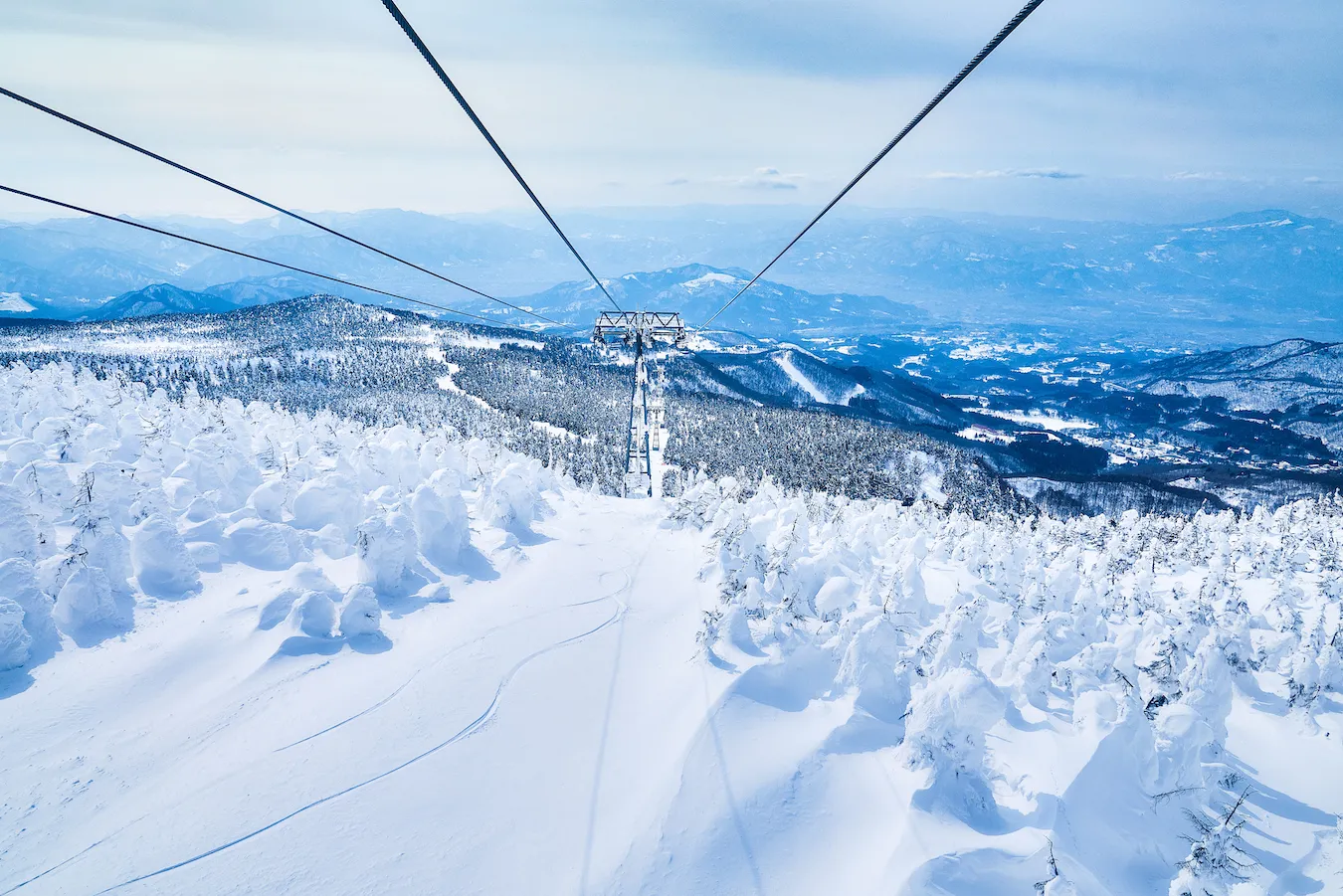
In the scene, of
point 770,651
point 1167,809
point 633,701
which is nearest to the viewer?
point 1167,809

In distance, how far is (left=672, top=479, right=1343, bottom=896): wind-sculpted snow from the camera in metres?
9.38

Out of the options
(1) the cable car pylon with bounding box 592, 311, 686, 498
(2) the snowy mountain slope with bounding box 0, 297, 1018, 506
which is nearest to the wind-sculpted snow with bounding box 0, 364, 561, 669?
(1) the cable car pylon with bounding box 592, 311, 686, 498

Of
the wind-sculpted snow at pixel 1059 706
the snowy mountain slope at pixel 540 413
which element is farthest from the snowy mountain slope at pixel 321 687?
the snowy mountain slope at pixel 540 413

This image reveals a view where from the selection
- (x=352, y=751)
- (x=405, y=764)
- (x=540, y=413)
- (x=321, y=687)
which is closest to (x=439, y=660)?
(x=321, y=687)

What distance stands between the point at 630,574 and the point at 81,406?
118ft

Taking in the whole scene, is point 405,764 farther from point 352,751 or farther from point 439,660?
point 439,660

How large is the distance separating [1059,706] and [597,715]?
10371mm

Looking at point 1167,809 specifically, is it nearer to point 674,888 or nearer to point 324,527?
point 674,888

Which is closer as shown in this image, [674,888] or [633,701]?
[674,888]

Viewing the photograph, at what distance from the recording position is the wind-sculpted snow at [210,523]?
13.1 metres

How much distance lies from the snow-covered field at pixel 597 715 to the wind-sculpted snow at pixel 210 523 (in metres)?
0.10

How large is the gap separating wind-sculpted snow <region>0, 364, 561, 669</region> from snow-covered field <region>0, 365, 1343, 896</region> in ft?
0.32

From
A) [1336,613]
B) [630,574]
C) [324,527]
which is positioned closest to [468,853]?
[630,574]

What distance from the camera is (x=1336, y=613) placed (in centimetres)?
1859
